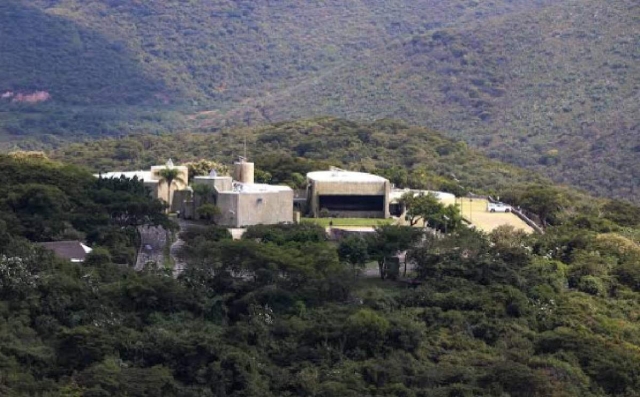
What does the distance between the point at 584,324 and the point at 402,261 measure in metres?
7.23

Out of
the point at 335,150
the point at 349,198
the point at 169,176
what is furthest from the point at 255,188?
the point at 335,150

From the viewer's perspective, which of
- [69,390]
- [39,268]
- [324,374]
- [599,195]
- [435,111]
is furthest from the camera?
[435,111]

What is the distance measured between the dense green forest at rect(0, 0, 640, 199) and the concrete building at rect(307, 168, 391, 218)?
117 feet

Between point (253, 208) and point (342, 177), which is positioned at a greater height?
point (342, 177)

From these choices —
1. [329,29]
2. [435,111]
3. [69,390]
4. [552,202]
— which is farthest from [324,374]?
[329,29]

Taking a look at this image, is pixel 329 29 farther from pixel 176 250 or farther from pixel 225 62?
pixel 176 250

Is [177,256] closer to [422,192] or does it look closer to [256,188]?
[256,188]

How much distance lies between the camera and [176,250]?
2025 inches

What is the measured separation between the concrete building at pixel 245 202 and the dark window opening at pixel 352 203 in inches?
102

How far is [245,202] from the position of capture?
56.2 m

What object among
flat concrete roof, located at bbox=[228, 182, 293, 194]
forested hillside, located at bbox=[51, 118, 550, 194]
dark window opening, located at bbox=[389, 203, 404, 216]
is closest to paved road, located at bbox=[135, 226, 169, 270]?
flat concrete roof, located at bbox=[228, 182, 293, 194]

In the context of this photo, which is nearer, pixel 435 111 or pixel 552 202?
pixel 552 202

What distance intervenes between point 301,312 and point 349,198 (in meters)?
16.5

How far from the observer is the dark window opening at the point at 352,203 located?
202ft
